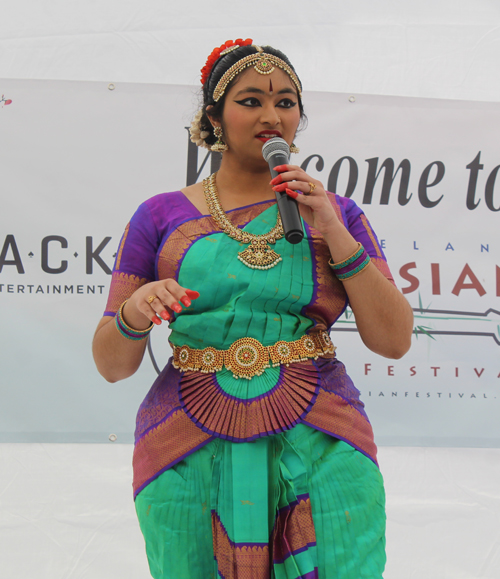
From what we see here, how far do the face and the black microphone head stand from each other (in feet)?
0.17

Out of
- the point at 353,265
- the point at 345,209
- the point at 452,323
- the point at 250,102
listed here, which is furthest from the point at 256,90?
the point at 452,323

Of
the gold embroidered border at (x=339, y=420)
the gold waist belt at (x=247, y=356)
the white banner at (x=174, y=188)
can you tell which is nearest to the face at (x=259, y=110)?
the gold waist belt at (x=247, y=356)

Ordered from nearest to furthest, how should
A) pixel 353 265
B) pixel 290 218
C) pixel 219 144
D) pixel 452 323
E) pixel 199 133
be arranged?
pixel 290 218 → pixel 353 265 → pixel 219 144 → pixel 199 133 → pixel 452 323

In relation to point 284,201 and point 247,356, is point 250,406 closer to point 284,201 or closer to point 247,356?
point 247,356

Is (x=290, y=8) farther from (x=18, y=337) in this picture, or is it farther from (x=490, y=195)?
(x=18, y=337)

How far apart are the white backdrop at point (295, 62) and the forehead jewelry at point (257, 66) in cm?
140

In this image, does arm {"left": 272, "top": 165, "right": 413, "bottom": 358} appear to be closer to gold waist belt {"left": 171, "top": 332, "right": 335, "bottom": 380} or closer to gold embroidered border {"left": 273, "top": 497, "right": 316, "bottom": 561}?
gold waist belt {"left": 171, "top": 332, "right": 335, "bottom": 380}

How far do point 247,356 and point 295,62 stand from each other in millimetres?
1898

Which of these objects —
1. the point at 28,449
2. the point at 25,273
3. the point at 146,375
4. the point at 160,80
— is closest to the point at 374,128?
the point at 160,80

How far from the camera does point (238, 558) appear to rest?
3.41 feet

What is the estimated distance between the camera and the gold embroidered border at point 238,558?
3.41 ft

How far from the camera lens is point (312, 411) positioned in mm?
1125

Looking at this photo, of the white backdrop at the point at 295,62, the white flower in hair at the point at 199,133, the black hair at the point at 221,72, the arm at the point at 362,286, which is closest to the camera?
the arm at the point at 362,286

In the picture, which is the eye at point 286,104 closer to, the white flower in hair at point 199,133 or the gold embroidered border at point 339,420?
the white flower in hair at point 199,133
